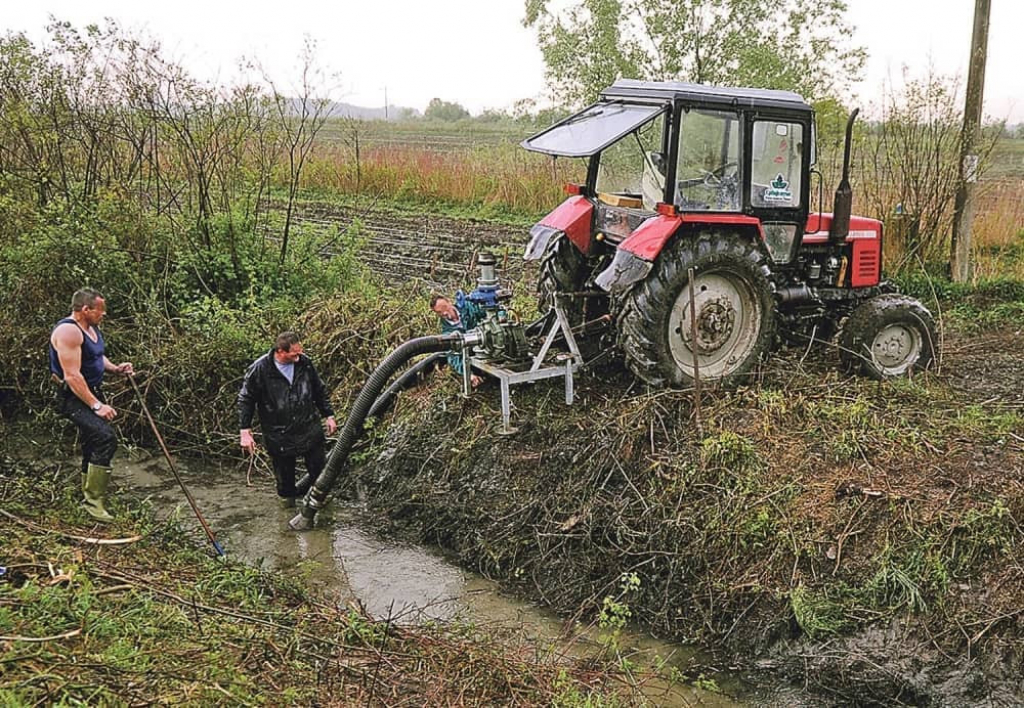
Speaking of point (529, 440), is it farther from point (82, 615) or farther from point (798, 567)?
point (82, 615)

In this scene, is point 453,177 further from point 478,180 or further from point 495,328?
point 495,328

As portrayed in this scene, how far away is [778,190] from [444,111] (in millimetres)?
51325

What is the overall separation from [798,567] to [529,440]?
7.09 ft

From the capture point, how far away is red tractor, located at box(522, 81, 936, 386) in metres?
6.46

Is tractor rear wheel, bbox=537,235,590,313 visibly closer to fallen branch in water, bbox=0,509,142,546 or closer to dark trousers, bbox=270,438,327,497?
dark trousers, bbox=270,438,327,497

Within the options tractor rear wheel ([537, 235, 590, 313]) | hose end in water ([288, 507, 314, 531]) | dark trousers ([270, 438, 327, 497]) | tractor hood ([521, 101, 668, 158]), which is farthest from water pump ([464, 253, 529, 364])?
hose end in water ([288, 507, 314, 531])

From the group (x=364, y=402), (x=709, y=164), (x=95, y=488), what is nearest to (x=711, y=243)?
(x=709, y=164)

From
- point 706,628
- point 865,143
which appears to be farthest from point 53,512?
point 865,143

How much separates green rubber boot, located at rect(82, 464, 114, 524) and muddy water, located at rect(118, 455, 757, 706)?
54 cm

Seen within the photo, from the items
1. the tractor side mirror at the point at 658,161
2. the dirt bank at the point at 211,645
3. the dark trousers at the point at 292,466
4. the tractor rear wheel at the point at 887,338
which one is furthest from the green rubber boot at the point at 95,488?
the tractor rear wheel at the point at 887,338

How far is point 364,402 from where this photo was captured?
6805 millimetres

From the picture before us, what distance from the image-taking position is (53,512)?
249 inches

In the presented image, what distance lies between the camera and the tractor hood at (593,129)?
6207mm

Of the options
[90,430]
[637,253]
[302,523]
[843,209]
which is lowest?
[302,523]
